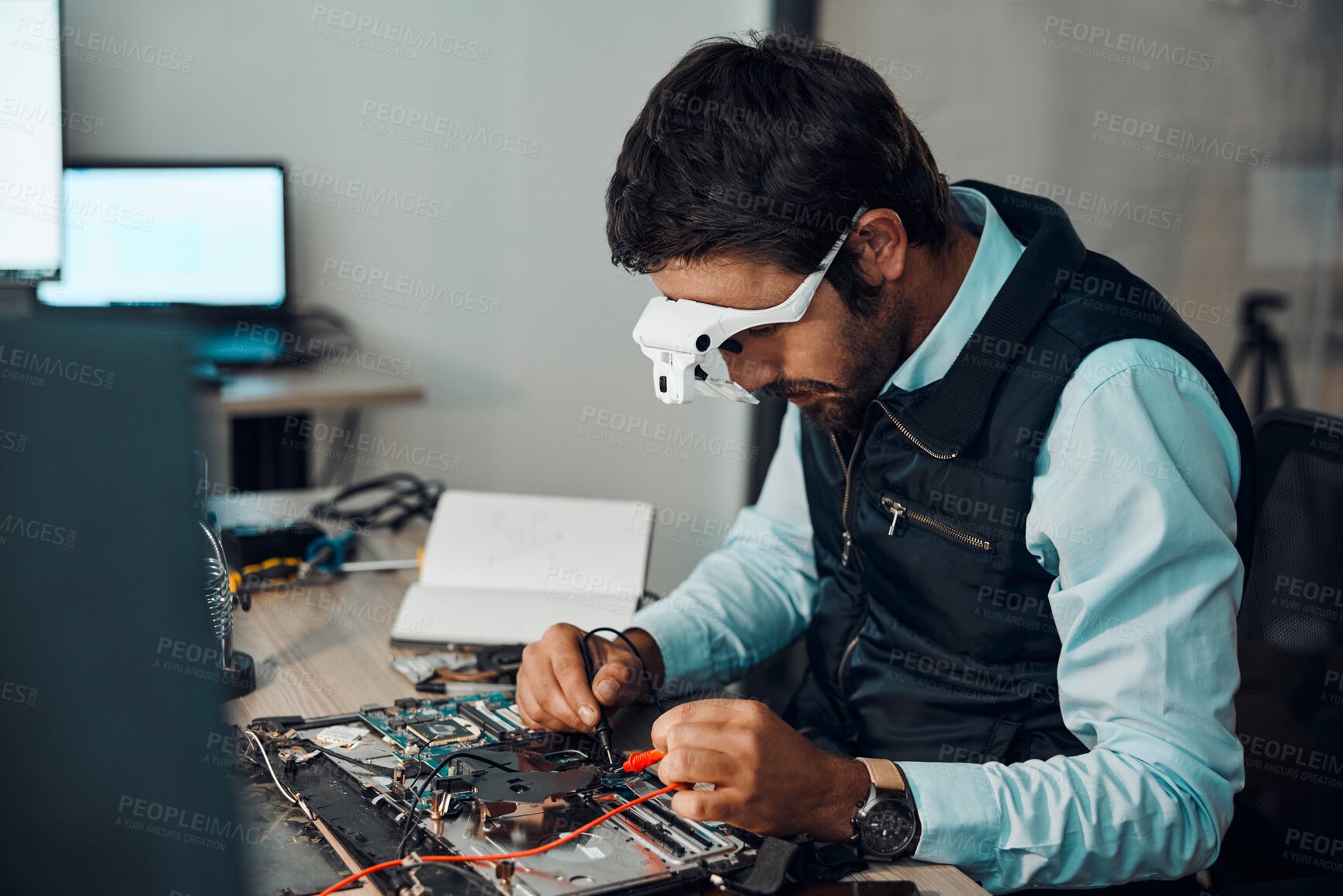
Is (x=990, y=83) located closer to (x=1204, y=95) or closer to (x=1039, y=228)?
(x=1204, y=95)

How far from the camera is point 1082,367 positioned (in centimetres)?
106

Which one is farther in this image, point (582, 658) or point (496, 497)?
point (496, 497)

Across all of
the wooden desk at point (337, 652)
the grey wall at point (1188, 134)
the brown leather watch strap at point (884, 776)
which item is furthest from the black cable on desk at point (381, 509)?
the grey wall at point (1188, 134)

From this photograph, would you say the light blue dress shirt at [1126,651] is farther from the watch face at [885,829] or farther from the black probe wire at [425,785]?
the black probe wire at [425,785]

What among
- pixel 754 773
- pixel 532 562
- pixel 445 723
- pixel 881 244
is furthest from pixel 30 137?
pixel 754 773

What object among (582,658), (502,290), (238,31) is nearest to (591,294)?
(502,290)

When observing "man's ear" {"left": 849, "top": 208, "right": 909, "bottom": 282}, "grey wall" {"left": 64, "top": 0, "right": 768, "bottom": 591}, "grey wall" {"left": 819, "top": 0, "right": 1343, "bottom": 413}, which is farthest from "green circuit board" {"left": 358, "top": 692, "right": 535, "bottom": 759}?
"grey wall" {"left": 64, "top": 0, "right": 768, "bottom": 591}

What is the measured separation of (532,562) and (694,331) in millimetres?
598

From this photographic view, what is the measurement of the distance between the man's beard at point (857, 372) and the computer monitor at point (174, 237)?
75.5 inches

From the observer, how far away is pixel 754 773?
0.85m

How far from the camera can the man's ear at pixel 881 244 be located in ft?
3.60

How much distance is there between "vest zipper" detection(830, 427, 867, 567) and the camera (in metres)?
1.25

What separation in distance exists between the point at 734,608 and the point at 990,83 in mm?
1788

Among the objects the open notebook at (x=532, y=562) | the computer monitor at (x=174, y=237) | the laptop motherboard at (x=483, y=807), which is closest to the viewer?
the laptop motherboard at (x=483, y=807)
